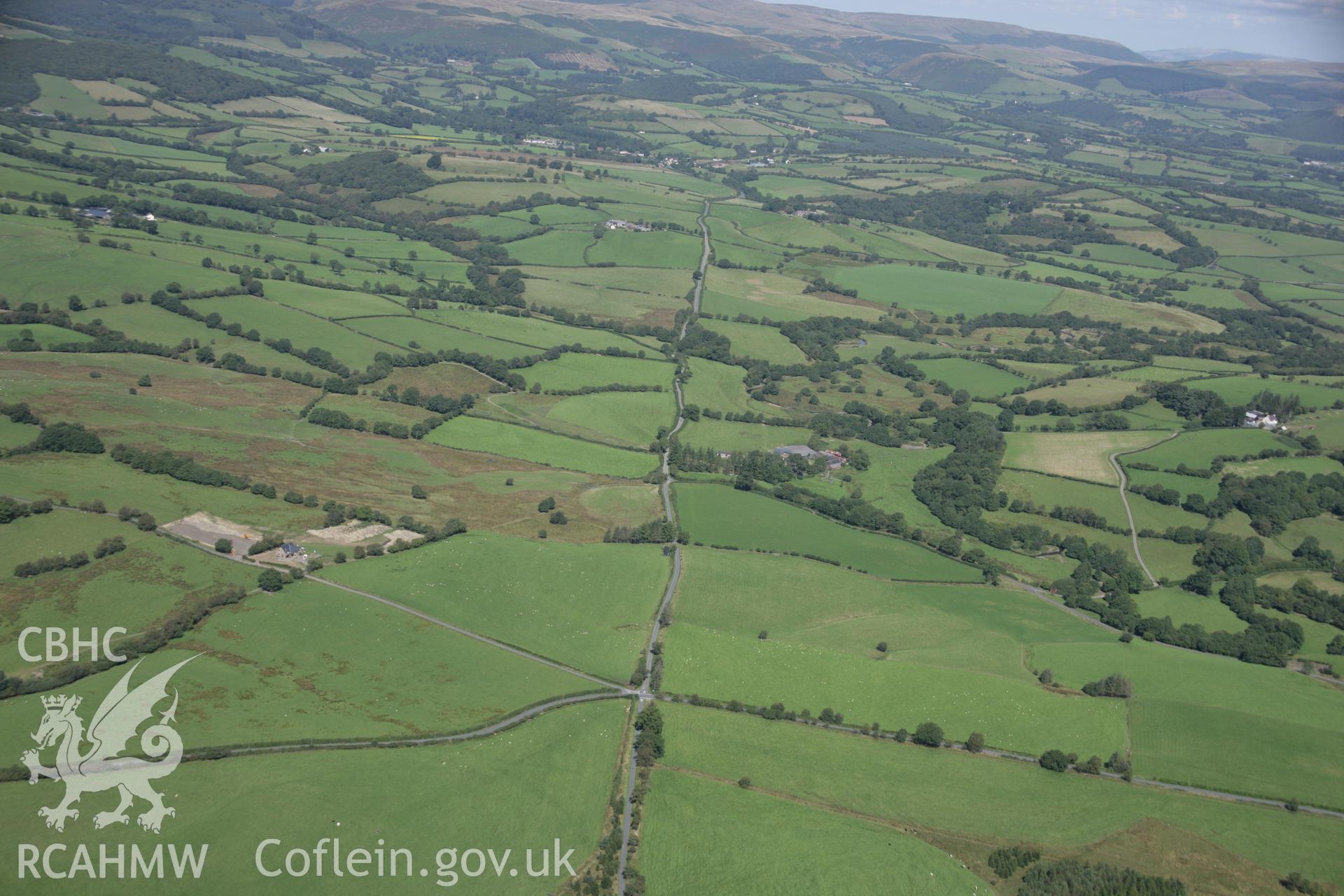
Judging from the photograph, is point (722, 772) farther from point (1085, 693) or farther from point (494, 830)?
point (1085, 693)

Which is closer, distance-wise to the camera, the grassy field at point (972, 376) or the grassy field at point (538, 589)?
the grassy field at point (538, 589)

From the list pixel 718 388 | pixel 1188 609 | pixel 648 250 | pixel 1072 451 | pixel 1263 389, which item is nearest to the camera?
pixel 1188 609

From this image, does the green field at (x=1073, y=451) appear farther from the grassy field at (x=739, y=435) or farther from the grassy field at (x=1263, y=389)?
the grassy field at (x=739, y=435)

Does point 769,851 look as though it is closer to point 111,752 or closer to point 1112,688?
point 1112,688

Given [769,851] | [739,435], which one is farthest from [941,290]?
[769,851]

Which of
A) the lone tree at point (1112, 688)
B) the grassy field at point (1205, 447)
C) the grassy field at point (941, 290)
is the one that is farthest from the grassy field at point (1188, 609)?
the grassy field at point (941, 290)
